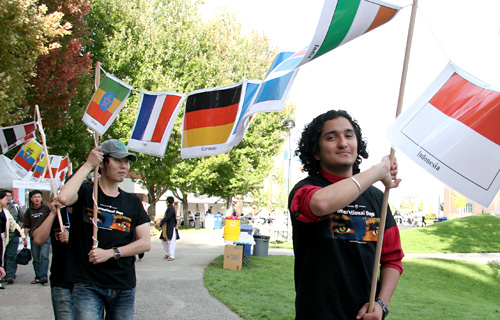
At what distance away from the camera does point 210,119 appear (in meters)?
6.70

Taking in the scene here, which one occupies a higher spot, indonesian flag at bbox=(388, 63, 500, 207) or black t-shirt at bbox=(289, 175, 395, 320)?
indonesian flag at bbox=(388, 63, 500, 207)

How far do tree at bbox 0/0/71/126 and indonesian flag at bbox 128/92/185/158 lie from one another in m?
5.81

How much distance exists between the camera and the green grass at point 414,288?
882 centimetres

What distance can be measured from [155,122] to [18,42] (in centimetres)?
701

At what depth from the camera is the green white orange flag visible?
5.82 metres

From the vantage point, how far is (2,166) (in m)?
15.3

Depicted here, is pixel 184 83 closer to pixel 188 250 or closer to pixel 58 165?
pixel 188 250

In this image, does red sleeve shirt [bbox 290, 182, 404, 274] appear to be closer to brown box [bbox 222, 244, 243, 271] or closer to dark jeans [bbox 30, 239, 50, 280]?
dark jeans [bbox 30, 239, 50, 280]

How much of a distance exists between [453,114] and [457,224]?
26.9 meters

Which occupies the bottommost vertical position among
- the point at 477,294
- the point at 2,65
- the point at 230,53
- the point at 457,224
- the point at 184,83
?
the point at 477,294

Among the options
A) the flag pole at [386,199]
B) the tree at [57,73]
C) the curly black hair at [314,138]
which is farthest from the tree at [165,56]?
the flag pole at [386,199]

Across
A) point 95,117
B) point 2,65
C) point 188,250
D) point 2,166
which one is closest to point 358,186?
point 95,117

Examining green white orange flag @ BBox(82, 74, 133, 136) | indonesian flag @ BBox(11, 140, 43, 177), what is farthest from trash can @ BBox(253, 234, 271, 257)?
green white orange flag @ BBox(82, 74, 133, 136)

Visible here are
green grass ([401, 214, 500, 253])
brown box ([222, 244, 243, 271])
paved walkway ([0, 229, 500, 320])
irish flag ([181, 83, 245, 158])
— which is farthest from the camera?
green grass ([401, 214, 500, 253])
